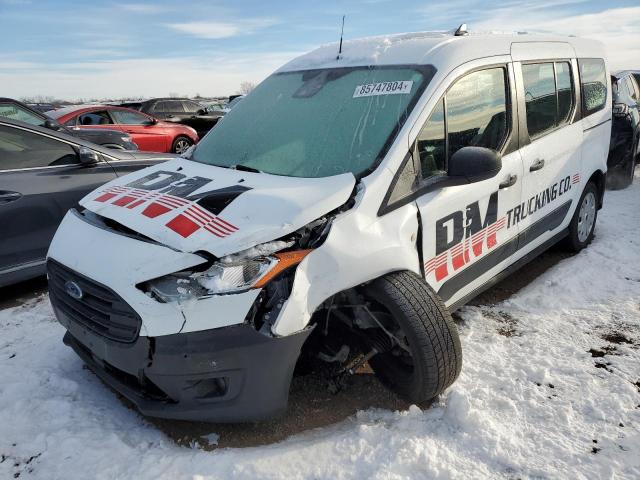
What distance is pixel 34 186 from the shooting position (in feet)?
13.6

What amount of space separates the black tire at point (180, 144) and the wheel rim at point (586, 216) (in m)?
9.23

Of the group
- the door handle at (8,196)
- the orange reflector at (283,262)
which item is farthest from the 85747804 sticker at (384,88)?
the door handle at (8,196)

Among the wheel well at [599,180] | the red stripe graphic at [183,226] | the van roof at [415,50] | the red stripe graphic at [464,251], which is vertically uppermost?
the van roof at [415,50]

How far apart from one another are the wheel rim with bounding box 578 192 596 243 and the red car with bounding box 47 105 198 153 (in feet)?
29.4

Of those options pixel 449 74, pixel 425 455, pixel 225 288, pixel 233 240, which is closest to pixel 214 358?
pixel 225 288

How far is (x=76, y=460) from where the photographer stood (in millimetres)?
2309

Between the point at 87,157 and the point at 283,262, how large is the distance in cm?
301

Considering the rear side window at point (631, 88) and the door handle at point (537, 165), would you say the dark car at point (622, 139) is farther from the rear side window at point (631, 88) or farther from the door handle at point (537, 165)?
the door handle at point (537, 165)

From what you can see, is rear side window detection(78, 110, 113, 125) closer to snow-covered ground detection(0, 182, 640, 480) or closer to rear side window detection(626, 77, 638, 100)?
snow-covered ground detection(0, 182, 640, 480)

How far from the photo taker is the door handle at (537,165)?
3495 millimetres

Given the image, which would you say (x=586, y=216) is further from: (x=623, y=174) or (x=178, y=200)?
(x=178, y=200)

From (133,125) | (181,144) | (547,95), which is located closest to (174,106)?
(181,144)

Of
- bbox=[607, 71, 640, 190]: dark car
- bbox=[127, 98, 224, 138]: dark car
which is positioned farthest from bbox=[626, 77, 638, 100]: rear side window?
bbox=[127, 98, 224, 138]: dark car

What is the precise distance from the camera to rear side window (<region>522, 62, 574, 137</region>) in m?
3.55
